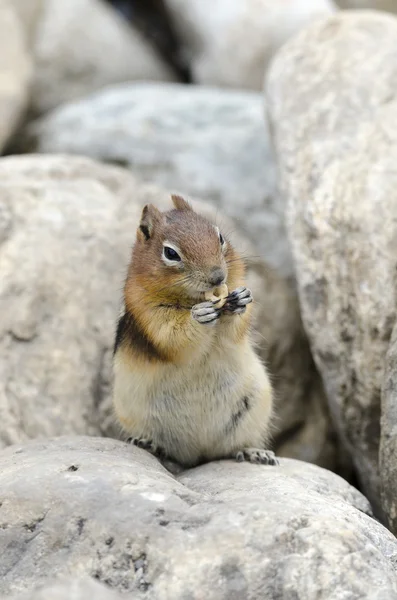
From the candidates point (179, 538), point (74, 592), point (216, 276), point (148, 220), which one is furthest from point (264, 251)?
point (74, 592)

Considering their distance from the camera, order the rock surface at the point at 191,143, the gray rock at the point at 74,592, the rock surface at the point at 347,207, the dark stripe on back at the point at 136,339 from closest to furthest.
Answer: the gray rock at the point at 74,592, the dark stripe on back at the point at 136,339, the rock surface at the point at 347,207, the rock surface at the point at 191,143

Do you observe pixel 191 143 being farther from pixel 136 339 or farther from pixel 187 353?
pixel 187 353

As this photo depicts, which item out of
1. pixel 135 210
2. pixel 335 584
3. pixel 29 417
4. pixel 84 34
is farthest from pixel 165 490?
pixel 84 34

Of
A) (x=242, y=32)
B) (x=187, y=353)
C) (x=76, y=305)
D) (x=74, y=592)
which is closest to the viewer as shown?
(x=74, y=592)

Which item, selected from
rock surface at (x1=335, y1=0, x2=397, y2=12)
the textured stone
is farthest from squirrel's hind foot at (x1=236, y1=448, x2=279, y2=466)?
rock surface at (x1=335, y1=0, x2=397, y2=12)

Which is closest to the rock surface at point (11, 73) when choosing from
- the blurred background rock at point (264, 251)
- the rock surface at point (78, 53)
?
the blurred background rock at point (264, 251)

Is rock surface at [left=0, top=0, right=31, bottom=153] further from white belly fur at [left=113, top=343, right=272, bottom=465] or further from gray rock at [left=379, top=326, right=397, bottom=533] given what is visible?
gray rock at [left=379, top=326, right=397, bottom=533]

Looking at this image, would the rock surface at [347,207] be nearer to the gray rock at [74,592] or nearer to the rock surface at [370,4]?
the gray rock at [74,592]
